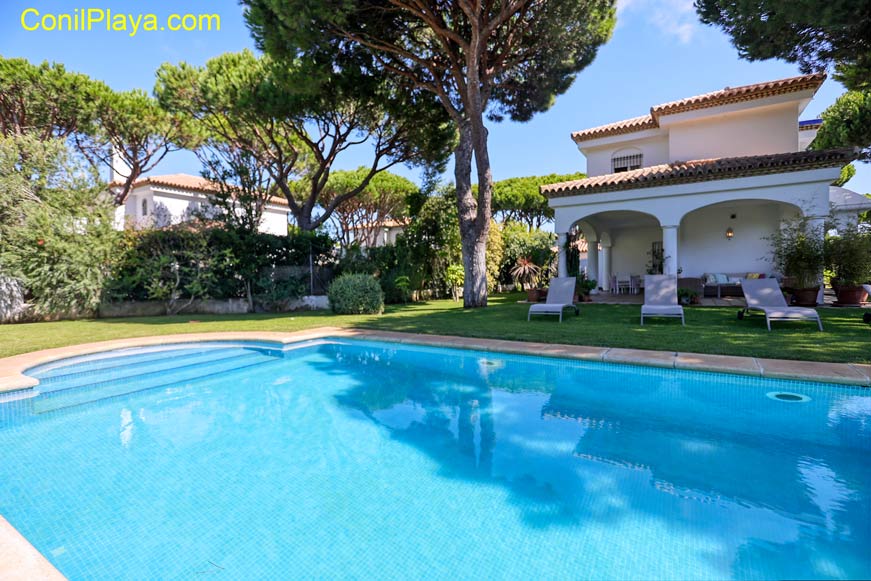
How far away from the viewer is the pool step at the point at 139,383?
17.2 feet

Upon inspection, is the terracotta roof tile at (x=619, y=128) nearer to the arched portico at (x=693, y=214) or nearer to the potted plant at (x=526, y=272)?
the arched portico at (x=693, y=214)

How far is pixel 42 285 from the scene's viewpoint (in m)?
11.6

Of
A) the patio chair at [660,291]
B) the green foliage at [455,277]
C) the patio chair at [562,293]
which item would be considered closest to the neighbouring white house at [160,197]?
the green foliage at [455,277]

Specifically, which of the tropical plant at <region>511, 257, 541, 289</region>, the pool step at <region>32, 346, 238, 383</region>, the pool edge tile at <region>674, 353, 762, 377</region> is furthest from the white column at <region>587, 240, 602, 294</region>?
the pool step at <region>32, 346, 238, 383</region>

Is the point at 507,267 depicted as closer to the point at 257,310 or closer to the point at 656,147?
the point at 656,147

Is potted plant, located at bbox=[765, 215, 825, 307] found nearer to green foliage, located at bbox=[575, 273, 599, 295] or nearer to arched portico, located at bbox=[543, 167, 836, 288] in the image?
arched portico, located at bbox=[543, 167, 836, 288]

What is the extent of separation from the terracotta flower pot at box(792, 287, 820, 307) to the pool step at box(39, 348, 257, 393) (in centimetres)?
1329

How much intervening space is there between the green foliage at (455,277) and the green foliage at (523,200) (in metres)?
13.6

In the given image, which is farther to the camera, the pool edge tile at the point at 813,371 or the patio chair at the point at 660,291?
the patio chair at the point at 660,291

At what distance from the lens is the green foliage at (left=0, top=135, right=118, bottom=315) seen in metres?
11.6

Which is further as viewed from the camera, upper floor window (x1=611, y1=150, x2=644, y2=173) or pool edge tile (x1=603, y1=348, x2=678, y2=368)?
upper floor window (x1=611, y1=150, x2=644, y2=173)

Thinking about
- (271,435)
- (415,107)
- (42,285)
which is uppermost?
(415,107)

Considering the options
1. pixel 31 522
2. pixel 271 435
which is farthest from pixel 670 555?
pixel 31 522

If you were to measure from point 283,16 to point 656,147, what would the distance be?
14.2 m
